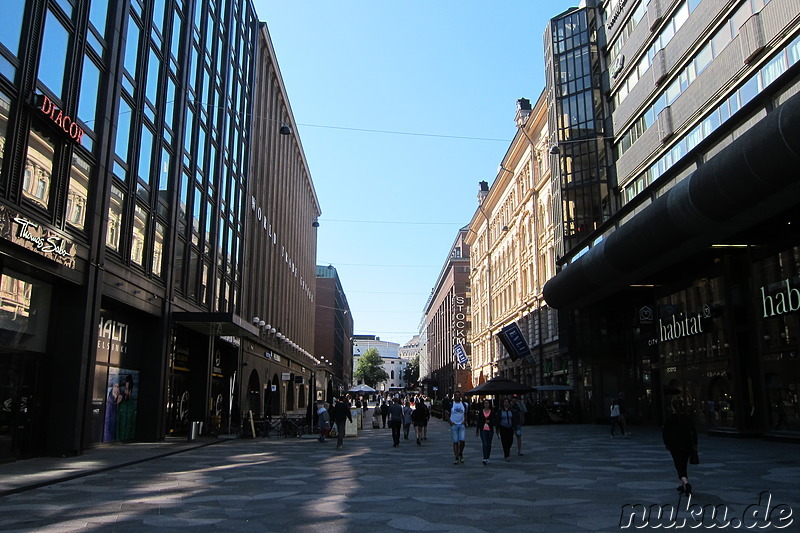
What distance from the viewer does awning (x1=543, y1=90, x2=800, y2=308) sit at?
15953 millimetres

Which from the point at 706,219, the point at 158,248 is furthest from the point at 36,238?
the point at 706,219

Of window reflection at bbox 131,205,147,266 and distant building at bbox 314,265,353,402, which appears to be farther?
distant building at bbox 314,265,353,402

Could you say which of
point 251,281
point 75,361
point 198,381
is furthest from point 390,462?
point 251,281

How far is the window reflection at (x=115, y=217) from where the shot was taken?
2059cm

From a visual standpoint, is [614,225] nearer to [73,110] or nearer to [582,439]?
[582,439]

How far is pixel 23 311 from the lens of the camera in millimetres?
16422

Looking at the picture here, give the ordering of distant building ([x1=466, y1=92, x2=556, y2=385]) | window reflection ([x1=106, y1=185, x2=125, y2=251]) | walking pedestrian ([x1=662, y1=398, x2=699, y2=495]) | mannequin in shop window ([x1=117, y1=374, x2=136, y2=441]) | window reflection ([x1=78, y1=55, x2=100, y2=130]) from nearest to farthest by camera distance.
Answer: walking pedestrian ([x1=662, y1=398, x2=699, y2=495]) < window reflection ([x1=78, y1=55, x2=100, y2=130]) < window reflection ([x1=106, y1=185, x2=125, y2=251]) < mannequin in shop window ([x1=117, y1=374, x2=136, y2=441]) < distant building ([x1=466, y1=92, x2=556, y2=385])

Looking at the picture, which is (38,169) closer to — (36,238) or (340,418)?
(36,238)

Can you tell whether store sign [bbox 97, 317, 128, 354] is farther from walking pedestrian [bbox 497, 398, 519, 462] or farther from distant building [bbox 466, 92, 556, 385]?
Result: distant building [bbox 466, 92, 556, 385]

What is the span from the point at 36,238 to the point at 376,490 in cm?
1014

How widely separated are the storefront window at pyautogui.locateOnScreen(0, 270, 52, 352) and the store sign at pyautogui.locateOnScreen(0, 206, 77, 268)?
3.32ft

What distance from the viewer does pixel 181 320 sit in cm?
2592

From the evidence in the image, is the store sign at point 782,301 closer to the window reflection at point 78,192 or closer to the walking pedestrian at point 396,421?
the walking pedestrian at point 396,421

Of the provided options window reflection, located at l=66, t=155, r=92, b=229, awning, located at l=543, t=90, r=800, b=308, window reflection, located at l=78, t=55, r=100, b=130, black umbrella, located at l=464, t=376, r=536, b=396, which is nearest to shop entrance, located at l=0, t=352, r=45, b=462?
window reflection, located at l=66, t=155, r=92, b=229
